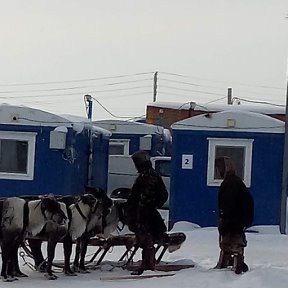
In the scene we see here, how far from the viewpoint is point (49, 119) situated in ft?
65.2

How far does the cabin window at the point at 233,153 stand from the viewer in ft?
62.9

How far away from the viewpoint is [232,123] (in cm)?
1927

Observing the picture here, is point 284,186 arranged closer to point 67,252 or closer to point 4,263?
point 67,252

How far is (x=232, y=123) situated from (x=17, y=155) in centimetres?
505

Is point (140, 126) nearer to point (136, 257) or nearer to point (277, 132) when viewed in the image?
point (277, 132)

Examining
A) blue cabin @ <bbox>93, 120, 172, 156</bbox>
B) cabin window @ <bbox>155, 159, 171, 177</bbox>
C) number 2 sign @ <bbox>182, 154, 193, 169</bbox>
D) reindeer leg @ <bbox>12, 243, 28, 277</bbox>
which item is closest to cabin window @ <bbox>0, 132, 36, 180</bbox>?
number 2 sign @ <bbox>182, 154, 193, 169</bbox>

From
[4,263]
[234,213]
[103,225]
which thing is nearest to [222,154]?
[103,225]

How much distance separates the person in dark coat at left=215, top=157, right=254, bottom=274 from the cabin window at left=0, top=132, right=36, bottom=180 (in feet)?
29.1

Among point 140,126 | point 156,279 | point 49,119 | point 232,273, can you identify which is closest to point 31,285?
point 156,279

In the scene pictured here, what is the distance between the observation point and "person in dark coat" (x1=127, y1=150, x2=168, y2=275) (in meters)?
11.9

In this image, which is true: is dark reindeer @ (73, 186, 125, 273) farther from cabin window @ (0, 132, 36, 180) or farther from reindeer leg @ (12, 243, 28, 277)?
cabin window @ (0, 132, 36, 180)

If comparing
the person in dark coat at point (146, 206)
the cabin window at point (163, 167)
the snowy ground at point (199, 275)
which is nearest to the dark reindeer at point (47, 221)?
the snowy ground at point (199, 275)

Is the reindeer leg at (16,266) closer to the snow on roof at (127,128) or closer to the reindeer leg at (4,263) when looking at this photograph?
the reindeer leg at (4,263)

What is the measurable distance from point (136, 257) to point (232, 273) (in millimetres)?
3221
